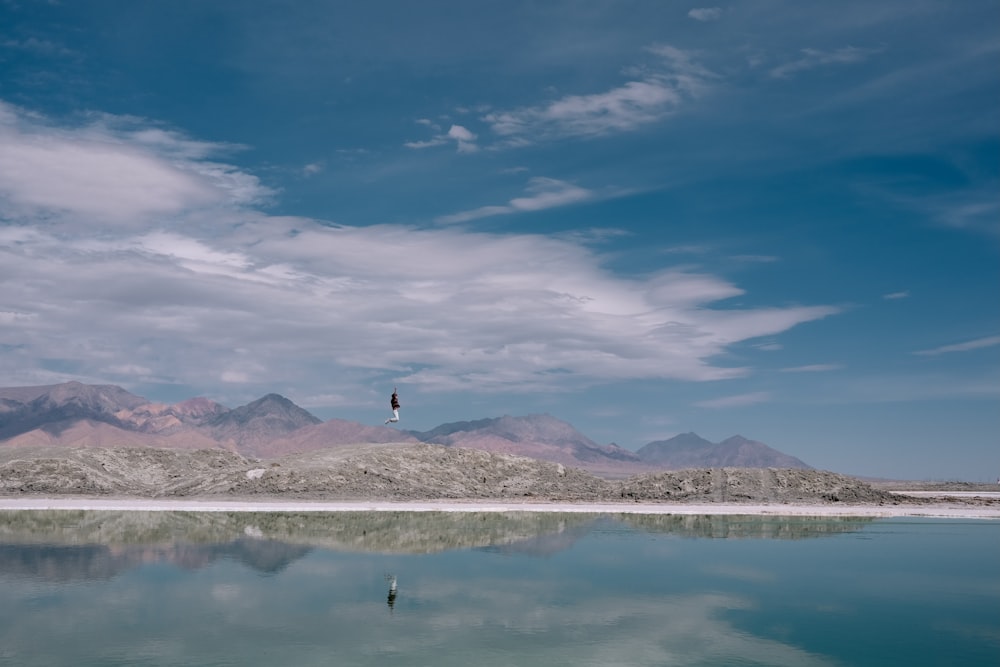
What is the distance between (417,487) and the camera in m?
93.6

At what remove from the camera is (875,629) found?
28125 mm


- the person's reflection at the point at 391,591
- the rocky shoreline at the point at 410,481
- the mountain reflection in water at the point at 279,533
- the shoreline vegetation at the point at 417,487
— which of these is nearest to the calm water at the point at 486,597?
the person's reflection at the point at 391,591

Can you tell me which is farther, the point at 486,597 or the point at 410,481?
the point at 410,481

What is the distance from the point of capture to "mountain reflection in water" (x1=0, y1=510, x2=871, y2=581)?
Answer: 40.5 metres

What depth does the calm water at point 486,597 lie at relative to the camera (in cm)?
2398

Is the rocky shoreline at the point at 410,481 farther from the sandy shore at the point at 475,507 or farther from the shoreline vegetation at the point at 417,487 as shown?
the sandy shore at the point at 475,507

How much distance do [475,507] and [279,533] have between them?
27.9 metres

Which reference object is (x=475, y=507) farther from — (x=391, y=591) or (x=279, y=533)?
(x=391, y=591)

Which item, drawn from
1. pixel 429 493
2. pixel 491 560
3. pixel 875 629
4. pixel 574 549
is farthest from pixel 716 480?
pixel 875 629

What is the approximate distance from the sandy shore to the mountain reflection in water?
328cm

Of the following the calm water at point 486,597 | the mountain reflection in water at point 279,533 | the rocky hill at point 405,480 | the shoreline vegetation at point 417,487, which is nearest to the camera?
the calm water at point 486,597

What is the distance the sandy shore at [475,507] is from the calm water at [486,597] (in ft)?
51.8

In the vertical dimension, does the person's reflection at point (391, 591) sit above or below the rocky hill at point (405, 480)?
below

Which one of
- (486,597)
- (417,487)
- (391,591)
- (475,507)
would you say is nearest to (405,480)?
(417,487)
